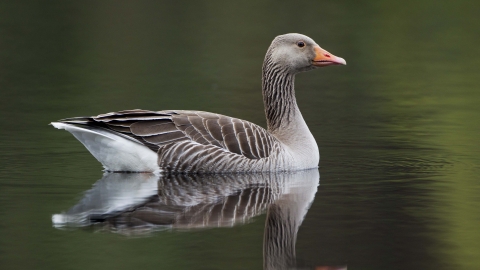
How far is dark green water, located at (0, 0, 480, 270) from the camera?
8.40 meters

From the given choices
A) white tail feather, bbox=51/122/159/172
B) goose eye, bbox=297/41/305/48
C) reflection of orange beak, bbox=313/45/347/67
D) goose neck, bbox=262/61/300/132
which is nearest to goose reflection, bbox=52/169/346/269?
white tail feather, bbox=51/122/159/172

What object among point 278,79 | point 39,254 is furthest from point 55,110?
point 39,254

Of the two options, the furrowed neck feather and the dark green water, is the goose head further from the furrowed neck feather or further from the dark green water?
the dark green water

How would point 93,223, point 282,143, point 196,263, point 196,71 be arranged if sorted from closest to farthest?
point 196,263 → point 93,223 → point 282,143 → point 196,71

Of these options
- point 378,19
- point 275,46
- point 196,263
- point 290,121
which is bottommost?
point 196,263

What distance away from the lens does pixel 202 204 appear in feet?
33.6

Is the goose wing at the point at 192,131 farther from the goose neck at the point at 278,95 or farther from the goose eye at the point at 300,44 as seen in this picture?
the goose eye at the point at 300,44

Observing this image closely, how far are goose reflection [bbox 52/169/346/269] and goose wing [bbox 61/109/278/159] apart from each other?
1.44 feet

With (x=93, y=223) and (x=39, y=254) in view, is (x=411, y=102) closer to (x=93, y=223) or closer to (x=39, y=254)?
(x=93, y=223)

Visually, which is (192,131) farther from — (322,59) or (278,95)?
(322,59)

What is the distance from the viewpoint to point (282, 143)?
12.9m

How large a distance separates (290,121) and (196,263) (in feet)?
18.7

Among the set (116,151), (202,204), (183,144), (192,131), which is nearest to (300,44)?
(192,131)

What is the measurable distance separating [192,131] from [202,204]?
7.55 ft
